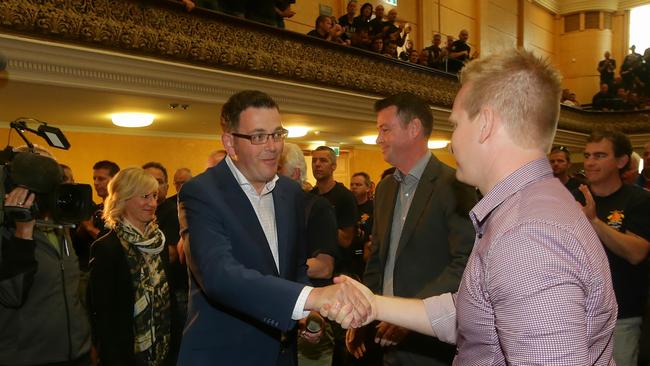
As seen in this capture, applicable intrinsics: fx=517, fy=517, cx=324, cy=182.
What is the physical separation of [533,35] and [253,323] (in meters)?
18.9

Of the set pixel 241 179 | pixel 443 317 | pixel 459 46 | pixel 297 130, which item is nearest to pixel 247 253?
pixel 241 179

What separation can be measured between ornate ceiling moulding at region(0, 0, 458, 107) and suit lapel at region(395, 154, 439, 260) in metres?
4.39

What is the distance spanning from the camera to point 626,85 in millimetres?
17250

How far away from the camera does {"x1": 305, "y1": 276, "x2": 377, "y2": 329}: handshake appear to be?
170 cm

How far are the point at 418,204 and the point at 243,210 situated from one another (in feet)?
3.24

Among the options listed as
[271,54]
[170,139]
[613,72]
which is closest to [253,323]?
[271,54]

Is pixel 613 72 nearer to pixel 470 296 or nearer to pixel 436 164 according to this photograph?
pixel 436 164

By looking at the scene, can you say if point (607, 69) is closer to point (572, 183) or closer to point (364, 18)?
point (364, 18)

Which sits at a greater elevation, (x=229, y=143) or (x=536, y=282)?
(x=229, y=143)

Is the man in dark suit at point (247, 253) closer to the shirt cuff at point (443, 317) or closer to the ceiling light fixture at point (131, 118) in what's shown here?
the shirt cuff at point (443, 317)

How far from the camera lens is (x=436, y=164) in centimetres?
275

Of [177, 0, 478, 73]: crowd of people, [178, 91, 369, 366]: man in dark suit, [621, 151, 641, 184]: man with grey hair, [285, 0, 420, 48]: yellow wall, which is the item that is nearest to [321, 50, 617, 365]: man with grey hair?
[178, 91, 369, 366]: man in dark suit

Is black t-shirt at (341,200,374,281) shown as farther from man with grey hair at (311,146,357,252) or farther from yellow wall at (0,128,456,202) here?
yellow wall at (0,128,456,202)

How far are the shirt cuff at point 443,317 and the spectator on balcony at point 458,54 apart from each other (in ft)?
36.8
